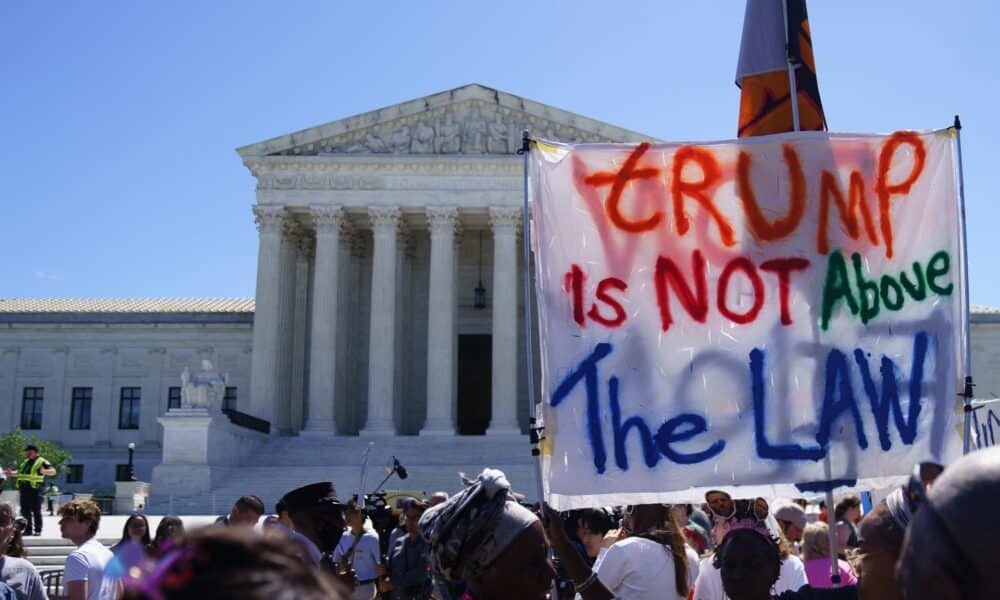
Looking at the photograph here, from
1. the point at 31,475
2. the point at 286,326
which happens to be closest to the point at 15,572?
the point at 31,475

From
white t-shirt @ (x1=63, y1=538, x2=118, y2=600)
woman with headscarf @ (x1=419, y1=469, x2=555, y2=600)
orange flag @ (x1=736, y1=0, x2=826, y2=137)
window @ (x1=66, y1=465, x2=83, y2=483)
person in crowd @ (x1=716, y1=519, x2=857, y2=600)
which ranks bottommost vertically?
window @ (x1=66, y1=465, x2=83, y2=483)

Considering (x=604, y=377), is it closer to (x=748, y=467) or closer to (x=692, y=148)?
(x=748, y=467)

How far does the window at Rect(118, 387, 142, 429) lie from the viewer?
52.7 metres

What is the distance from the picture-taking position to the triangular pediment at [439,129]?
42.2 m

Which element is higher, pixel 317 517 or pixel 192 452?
pixel 317 517

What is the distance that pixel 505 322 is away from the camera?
41406 mm

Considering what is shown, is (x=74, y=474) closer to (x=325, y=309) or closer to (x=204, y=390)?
(x=325, y=309)

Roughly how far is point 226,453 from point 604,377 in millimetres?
Result: 33041

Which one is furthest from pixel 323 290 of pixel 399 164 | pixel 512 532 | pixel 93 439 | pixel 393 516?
pixel 512 532

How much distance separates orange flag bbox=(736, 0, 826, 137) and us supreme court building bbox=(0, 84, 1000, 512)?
29724 millimetres

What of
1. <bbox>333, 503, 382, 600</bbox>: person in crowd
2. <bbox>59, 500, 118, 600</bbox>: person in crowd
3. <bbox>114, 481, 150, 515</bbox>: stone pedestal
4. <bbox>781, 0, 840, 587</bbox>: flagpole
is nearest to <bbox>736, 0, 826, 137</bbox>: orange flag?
<bbox>781, 0, 840, 587</bbox>: flagpole

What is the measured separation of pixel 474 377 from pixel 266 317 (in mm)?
10318

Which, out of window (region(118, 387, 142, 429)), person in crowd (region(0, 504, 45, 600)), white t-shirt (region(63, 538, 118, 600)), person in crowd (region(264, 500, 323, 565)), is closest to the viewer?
person in crowd (region(264, 500, 323, 565))

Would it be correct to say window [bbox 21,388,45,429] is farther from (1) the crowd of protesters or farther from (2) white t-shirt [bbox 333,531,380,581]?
(1) the crowd of protesters
